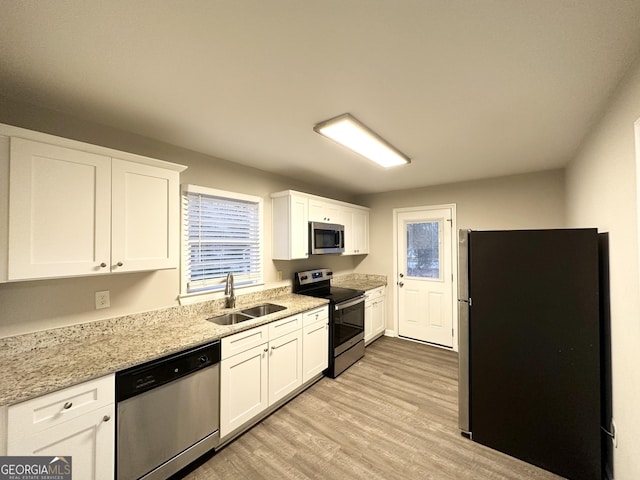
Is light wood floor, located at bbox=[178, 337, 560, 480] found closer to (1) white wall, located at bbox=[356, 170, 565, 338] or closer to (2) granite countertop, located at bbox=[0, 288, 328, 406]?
(2) granite countertop, located at bbox=[0, 288, 328, 406]

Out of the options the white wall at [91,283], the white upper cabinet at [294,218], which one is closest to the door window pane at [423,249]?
the white upper cabinet at [294,218]

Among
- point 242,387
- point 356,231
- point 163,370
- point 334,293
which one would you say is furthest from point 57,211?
point 356,231

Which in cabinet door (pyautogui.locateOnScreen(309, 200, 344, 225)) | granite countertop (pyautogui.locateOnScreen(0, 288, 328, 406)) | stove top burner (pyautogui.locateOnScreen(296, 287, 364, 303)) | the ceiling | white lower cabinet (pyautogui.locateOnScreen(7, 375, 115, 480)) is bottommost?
white lower cabinet (pyautogui.locateOnScreen(7, 375, 115, 480))

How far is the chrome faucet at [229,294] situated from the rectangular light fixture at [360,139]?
167 centimetres

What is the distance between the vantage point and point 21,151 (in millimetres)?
1379

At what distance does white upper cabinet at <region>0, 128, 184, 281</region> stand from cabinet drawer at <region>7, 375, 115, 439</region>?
646 mm

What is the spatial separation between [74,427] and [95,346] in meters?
0.50

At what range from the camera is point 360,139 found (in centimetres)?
218

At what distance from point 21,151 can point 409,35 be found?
2048 mm

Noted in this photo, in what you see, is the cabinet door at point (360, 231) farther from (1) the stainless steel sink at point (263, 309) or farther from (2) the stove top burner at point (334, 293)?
(1) the stainless steel sink at point (263, 309)

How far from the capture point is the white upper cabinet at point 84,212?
138 centimetres

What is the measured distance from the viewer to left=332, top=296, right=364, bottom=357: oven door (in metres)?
3.09

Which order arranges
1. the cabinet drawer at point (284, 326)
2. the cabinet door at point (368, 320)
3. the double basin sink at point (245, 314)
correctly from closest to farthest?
the cabinet drawer at point (284, 326) < the double basin sink at point (245, 314) < the cabinet door at point (368, 320)

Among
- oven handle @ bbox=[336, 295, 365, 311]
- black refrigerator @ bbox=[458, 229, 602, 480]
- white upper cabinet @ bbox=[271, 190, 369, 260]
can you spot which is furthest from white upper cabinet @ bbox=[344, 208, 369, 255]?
black refrigerator @ bbox=[458, 229, 602, 480]
